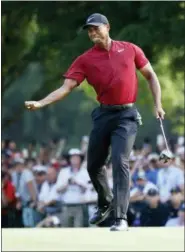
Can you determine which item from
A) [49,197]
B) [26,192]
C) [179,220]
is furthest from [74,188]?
[26,192]

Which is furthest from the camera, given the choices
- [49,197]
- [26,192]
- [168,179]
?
[26,192]

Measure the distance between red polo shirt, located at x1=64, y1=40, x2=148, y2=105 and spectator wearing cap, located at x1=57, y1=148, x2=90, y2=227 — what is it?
792cm

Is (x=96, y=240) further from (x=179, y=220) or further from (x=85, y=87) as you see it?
(x=85, y=87)

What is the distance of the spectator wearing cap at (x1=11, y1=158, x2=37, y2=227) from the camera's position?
21.0m

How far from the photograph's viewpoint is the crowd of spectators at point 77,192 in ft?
62.5

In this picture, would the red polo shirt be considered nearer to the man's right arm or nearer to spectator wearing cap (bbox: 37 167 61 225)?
the man's right arm

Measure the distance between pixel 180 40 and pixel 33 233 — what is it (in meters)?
5.91

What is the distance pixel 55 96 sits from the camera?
430 inches

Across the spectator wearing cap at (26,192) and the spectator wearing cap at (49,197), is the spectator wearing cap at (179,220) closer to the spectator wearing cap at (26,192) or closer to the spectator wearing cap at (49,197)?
the spectator wearing cap at (49,197)

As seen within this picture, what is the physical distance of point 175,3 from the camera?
20.5m

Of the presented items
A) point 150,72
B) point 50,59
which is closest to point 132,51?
point 150,72

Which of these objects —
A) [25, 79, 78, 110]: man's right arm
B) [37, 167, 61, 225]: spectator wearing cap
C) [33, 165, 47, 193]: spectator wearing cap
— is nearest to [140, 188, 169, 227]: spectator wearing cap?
[37, 167, 61, 225]: spectator wearing cap

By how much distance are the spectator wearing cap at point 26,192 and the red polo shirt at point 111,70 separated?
32.5 ft

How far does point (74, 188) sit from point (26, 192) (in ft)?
7.22
